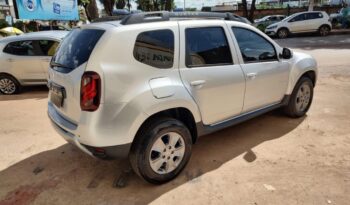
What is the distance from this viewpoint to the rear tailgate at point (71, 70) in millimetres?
2783

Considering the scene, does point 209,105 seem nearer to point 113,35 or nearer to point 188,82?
point 188,82

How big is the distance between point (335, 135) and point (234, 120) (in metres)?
1.62

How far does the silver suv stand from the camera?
2.68m

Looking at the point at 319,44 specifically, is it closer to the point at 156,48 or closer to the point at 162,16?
the point at 162,16

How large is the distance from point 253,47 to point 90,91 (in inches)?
92.0

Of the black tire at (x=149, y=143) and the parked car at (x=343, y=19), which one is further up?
the parked car at (x=343, y=19)

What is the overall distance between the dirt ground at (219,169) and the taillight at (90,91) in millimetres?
1006

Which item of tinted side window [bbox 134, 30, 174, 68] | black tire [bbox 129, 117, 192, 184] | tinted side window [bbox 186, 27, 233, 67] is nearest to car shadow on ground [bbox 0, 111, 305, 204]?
black tire [bbox 129, 117, 192, 184]

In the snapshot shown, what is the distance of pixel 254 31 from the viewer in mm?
3977

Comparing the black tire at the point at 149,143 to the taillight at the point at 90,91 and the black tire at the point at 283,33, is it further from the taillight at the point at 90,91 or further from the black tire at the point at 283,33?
the black tire at the point at 283,33

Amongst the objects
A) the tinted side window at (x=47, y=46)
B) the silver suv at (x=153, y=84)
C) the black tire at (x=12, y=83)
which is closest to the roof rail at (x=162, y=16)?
the silver suv at (x=153, y=84)

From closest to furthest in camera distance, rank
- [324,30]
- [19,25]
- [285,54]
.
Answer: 1. [285,54]
2. [324,30]
3. [19,25]

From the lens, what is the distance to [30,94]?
737 centimetres

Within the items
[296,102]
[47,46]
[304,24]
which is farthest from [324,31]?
[47,46]
